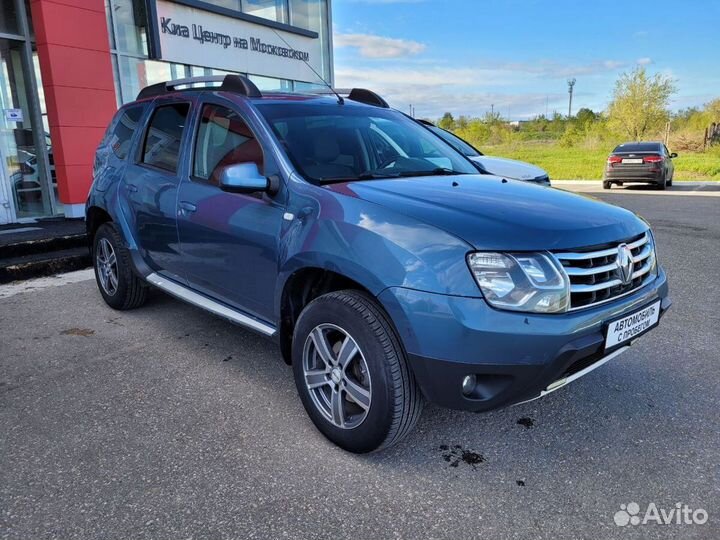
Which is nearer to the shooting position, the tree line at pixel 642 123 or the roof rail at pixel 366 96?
the roof rail at pixel 366 96

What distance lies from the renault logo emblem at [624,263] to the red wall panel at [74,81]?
813 centimetres

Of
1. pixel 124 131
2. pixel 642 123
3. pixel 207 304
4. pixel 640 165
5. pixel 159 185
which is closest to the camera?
pixel 207 304

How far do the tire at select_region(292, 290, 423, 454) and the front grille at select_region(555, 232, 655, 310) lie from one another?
77 cm

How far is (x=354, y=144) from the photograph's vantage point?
3.32 m

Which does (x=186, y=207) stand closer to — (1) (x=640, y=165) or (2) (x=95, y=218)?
(2) (x=95, y=218)

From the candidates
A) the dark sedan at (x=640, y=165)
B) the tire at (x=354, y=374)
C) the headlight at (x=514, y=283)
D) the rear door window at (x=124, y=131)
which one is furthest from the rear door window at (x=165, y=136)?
the dark sedan at (x=640, y=165)

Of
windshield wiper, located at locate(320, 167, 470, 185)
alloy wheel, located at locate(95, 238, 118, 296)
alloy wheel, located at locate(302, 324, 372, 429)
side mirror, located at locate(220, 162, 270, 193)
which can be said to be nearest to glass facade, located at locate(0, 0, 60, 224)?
alloy wheel, located at locate(95, 238, 118, 296)

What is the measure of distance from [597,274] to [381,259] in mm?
928

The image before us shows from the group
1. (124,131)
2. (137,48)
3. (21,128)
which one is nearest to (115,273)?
(124,131)

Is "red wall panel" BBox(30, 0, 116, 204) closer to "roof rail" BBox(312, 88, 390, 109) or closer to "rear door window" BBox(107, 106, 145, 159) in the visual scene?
"rear door window" BBox(107, 106, 145, 159)

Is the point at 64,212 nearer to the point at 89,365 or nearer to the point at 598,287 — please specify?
the point at 89,365

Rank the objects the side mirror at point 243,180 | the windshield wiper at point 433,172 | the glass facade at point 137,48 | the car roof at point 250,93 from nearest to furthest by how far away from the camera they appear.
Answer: the side mirror at point 243,180 < the windshield wiper at point 433,172 < the car roof at point 250,93 < the glass facade at point 137,48

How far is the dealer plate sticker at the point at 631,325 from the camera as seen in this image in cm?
230

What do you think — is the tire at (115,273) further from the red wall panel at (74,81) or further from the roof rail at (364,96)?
the red wall panel at (74,81)
